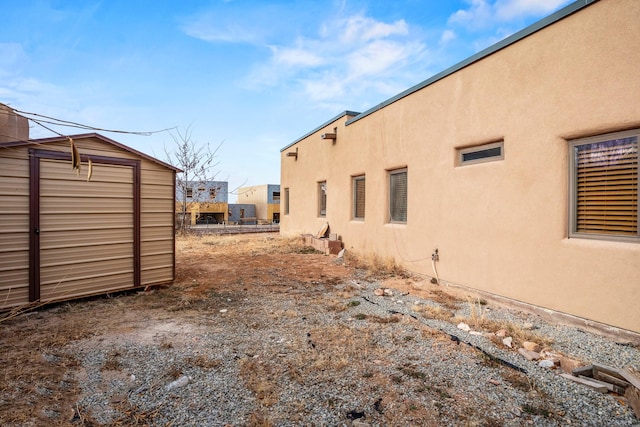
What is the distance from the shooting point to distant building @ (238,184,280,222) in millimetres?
30469

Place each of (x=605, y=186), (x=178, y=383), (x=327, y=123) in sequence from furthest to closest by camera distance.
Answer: (x=327, y=123), (x=605, y=186), (x=178, y=383)

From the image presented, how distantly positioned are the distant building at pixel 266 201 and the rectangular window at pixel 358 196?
69.5 feet

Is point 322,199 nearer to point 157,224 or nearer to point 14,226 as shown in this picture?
point 157,224

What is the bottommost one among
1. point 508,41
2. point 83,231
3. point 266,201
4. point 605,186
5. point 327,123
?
point 83,231

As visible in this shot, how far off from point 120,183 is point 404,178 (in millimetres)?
5647

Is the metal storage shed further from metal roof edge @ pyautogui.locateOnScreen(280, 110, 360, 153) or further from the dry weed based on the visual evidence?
metal roof edge @ pyautogui.locateOnScreen(280, 110, 360, 153)

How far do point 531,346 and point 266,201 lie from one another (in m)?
28.6


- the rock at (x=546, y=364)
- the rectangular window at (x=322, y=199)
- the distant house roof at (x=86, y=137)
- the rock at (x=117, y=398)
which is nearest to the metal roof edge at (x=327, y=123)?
the rectangular window at (x=322, y=199)

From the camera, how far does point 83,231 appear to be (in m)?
5.06

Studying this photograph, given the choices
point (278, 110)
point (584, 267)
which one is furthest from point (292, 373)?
point (278, 110)

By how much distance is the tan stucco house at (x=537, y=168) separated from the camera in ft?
11.9

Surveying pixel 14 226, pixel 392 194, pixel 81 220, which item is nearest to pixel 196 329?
pixel 81 220

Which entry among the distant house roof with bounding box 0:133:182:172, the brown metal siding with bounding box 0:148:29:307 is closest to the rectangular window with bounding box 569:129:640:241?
the distant house roof with bounding box 0:133:182:172

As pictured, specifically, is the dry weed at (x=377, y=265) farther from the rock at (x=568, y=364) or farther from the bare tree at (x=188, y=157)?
the bare tree at (x=188, y=157)
